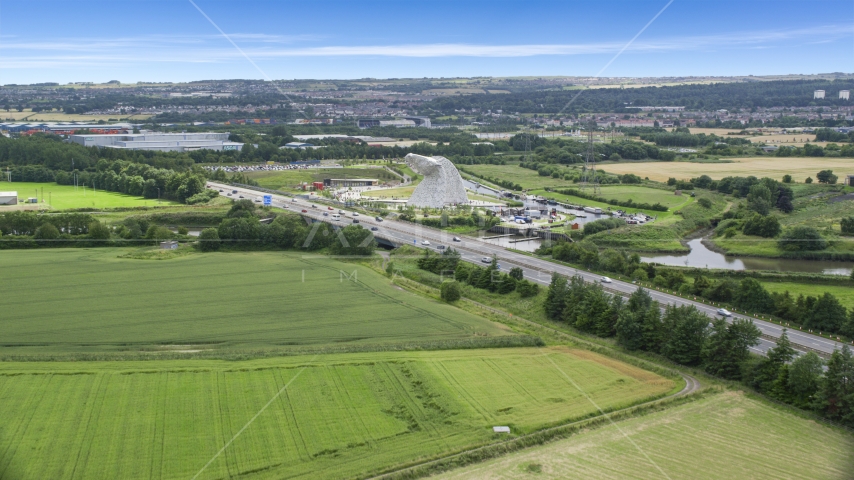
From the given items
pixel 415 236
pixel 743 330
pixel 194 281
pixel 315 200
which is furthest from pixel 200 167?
pixel 743 330

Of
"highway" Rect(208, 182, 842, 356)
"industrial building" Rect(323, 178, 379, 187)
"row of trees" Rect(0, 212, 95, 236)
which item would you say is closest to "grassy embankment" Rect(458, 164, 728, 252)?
"highway" Rect(208, 182, 842, 356)

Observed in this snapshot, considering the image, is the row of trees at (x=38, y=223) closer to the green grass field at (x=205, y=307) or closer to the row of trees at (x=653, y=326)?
the green grass field at (x=205, y=307)

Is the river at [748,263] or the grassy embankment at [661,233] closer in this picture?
the river at [748,263]

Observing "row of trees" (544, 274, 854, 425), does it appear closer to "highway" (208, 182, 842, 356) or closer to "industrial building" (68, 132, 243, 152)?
"highway" (208, 182, 842, 356)

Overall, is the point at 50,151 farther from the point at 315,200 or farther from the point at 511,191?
the point at 511,191

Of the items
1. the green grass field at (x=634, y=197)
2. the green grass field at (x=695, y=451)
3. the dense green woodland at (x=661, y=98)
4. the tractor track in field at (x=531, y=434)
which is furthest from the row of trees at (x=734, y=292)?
the dense green woodland at (x=661, y=98)

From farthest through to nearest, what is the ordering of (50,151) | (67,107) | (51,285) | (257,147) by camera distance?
(67,107) < (257,147) < (50,151) < (51,285)

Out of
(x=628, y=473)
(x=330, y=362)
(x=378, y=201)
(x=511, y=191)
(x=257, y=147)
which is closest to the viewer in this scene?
(x=628, y=473)
